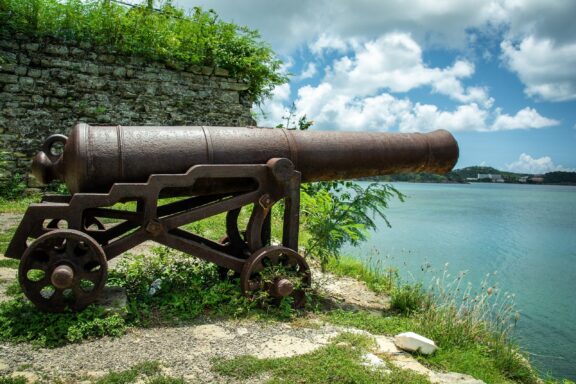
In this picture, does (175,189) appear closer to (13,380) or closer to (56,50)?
(13,380)

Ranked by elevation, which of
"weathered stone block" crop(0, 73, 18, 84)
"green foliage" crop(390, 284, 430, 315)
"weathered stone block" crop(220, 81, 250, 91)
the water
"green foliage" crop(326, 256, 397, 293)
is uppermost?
"weathered stone block" crop(220, 81, 250, 91)

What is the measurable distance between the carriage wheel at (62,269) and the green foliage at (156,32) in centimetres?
901

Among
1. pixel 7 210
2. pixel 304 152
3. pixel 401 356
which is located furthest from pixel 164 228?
pixel 7 210

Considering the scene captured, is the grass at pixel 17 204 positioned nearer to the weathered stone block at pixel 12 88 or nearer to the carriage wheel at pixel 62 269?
the weathered stone block at pixel 12 88

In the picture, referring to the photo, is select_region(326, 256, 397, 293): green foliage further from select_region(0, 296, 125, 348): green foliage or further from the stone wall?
the stone wall

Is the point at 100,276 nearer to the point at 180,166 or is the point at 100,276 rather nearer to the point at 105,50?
the point at 180,166

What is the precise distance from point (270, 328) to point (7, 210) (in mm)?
7670

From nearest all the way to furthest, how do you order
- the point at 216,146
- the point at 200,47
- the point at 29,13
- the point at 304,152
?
the point at 216,146 → the point at 304,152 → the point at 29,13 → the point at 200,47

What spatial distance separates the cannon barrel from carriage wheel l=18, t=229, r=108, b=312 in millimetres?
517

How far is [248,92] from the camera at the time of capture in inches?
541

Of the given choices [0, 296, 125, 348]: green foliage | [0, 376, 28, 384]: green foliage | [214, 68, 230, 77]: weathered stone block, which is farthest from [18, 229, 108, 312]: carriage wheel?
[214, 68, 230, 77]: weathered stone block

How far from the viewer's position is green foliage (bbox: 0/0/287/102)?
36.7 ft

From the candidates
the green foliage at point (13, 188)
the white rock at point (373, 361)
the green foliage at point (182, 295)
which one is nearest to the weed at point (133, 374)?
the green foliage at point (182, 295)

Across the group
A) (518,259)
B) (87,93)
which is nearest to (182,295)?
(87,93)
